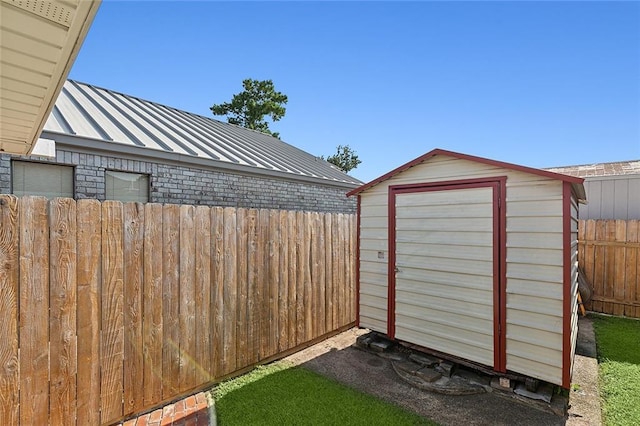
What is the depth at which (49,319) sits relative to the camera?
2.54 m

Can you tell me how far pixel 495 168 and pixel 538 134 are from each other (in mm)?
8950

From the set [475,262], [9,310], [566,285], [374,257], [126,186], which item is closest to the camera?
[9,310]

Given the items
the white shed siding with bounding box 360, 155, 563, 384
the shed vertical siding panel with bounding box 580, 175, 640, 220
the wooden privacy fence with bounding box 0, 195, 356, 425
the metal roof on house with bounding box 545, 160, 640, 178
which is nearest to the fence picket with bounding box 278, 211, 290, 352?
the wooden privacy fence with bounding box 0, 195, 356, 425

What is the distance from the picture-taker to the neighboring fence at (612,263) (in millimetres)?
6484

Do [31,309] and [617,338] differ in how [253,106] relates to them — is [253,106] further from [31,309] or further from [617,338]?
[617,338]

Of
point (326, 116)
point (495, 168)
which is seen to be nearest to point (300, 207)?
point (495, 168)

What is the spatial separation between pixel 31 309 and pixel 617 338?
7.78m

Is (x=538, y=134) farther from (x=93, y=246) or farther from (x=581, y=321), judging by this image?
(x=93, y=246)

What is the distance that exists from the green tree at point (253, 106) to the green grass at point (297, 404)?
20500 millimetres

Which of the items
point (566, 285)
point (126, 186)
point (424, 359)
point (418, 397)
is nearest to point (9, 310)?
point (126, 186)

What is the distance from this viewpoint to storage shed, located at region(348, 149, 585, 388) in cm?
343

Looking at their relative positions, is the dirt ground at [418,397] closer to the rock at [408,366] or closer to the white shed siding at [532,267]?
the rock at [408,366]

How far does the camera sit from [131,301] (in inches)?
120

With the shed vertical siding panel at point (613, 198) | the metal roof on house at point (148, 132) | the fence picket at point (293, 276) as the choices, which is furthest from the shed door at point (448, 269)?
the shed vertical siding panel at point (613, 198)
